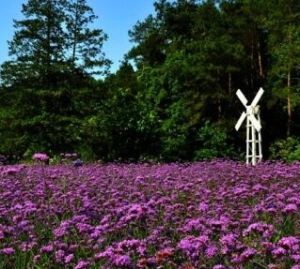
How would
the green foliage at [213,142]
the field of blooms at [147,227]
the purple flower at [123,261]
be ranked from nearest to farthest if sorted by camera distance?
1. the purple flower at [123,261]
2. the field of blooms at [147,227]
3. the green foliage at [213,142]

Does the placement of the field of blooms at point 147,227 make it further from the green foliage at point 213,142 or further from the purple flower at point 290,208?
the green foliage at point 213,142

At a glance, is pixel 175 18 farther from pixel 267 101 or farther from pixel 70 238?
pixel 70 238

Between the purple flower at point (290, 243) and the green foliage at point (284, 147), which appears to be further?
the green foliage at point (284, 147)

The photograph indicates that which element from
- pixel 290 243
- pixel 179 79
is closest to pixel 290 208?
pixel 290 243

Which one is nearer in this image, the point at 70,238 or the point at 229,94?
the point at 70,238

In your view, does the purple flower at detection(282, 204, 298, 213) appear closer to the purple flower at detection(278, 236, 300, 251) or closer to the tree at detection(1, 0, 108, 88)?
the purple flower at detection(278, 236, 300, 251)

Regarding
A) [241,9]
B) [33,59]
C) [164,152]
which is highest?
[241,9]

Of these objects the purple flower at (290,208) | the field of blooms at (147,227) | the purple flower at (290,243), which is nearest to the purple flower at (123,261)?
the field of blooms at (147,227)

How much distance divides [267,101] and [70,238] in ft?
138

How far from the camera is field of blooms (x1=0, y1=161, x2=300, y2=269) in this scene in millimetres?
5184

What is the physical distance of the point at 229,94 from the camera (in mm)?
47438

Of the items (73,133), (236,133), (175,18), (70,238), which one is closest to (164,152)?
(73,133)

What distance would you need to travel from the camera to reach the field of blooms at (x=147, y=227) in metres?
5.18

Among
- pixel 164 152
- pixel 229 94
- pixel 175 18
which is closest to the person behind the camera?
pixel 164 152
